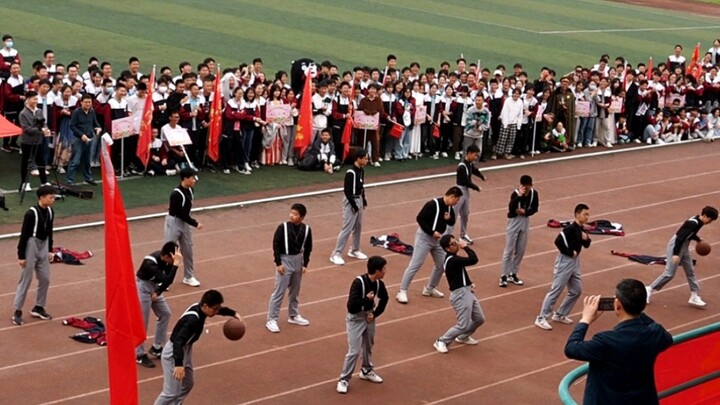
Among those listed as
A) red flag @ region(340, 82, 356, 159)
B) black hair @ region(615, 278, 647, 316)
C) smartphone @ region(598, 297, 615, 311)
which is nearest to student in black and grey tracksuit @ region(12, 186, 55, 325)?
smartphone @ region(598, 297, 615, 311)

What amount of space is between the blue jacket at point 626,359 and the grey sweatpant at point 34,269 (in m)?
9.01

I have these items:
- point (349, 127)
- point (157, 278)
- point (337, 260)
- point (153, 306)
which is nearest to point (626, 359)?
point (157, 278)

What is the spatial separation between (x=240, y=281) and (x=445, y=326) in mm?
3174

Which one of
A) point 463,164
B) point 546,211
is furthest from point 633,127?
point 463,164

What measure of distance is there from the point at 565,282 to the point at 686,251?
7.61 ft

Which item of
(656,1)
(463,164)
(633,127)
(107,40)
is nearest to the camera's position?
(463,164)

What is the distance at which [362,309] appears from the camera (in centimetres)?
1426

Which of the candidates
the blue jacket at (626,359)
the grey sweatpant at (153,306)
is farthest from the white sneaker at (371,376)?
the blue jacket at (626,359)

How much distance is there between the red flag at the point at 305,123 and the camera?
81.7ft

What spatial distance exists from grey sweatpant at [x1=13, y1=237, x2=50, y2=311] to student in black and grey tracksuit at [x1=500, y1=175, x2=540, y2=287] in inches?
272

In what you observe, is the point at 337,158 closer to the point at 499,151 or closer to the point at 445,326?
the point at 499,151

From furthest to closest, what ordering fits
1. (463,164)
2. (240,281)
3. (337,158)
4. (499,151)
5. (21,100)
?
(499,151) → (337,158) → (21,100) → (463,164) → (240,281)

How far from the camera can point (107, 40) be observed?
112ft

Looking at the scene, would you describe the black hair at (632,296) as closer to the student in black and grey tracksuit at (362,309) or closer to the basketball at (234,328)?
the basketball at (234,328)
